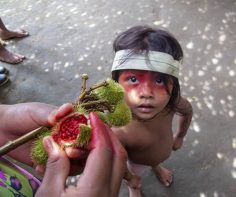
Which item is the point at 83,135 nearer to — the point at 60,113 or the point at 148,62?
the point at 60,113

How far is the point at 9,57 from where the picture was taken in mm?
3439

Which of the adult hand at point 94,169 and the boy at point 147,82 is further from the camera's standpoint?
the boy at point 147,82

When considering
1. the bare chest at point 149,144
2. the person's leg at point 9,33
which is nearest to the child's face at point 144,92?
the bare chest at point 149,144

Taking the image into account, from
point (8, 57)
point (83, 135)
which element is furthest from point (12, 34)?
point (83, 135)

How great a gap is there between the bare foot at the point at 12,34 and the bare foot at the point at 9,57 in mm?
261

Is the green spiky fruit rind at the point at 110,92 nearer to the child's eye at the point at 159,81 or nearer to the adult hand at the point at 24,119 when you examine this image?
the adult hand at the point at 24,119

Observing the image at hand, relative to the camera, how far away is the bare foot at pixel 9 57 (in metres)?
3.43

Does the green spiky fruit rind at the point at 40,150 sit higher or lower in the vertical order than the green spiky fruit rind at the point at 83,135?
lower

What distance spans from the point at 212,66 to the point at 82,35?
4.76ft

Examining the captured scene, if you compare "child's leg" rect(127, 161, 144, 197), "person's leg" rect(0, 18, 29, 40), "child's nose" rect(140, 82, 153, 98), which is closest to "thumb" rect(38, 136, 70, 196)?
"child's nose" rect(140, 82, 153, 98)

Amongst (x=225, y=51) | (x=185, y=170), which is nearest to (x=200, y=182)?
(x=185, y=170)

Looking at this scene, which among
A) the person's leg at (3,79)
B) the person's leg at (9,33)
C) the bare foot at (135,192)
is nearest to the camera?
the bare foot at (135,192)

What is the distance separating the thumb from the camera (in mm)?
825

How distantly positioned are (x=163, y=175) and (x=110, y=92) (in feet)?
4.67
